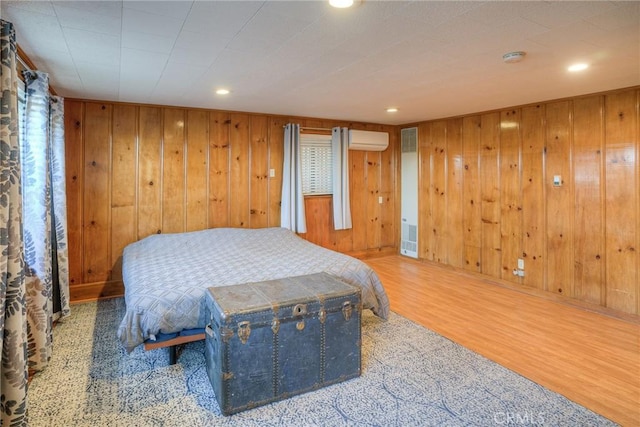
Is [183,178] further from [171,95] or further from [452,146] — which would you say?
[452,146]

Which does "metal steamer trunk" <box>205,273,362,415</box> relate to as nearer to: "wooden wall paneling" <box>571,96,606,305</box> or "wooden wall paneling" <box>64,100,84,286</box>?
"wooden wall paneling" <box>64,100,84,286</box>

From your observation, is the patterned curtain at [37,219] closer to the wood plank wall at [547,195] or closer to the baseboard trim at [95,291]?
the baseboard trim at [95,291]

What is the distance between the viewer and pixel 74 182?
3.94 m

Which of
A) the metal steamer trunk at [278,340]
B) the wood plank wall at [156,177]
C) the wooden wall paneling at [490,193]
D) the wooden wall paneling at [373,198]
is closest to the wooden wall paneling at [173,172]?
the wood plank wall at [156,177]

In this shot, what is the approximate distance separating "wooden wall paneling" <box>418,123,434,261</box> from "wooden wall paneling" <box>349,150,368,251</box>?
0.85 m

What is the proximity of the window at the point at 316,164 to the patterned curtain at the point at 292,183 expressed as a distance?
0.25 metres

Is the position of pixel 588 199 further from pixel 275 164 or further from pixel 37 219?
pixel 37 219

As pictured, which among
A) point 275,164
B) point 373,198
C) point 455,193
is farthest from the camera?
Answer: point 373,198

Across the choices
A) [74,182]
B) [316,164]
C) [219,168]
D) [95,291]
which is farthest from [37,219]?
[316,164]

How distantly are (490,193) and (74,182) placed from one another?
190 inches

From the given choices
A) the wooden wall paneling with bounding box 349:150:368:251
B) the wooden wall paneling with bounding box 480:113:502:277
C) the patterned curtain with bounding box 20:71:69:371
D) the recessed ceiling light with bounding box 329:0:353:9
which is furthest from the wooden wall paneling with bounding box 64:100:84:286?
the wooden wall paneling with bounding box 480:113:502:277

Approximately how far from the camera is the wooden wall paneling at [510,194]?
14.4 ft

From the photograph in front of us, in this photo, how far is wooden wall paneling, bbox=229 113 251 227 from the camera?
4695 mm

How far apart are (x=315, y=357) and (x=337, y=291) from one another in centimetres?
41
